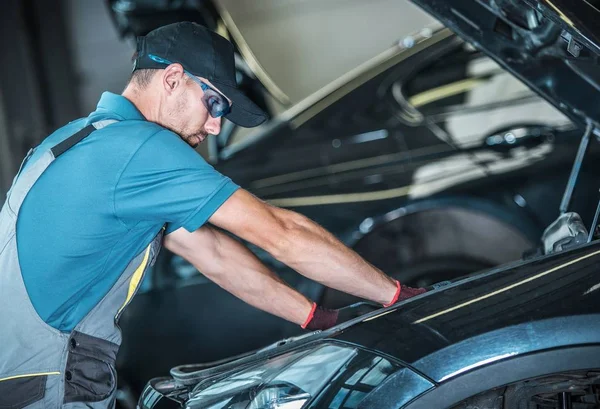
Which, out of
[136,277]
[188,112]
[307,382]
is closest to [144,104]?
[188,112]

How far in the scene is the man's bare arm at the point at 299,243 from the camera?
1677mm

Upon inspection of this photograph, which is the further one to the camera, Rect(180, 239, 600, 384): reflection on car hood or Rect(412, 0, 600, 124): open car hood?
Rect(412, 0, 600, 124): open car hood

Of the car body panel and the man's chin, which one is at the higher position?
the man's chin

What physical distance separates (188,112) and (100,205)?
31cm

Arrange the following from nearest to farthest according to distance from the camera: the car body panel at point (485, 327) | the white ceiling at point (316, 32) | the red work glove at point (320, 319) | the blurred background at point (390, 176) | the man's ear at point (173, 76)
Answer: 1. the car body panel at point (485, 327)
2. the man's ear at point (173, 76)
3. the red work glove at point (320, 319)
4. the blurred background at point (390, 176)
5. the white ceiling at point (316, 32)

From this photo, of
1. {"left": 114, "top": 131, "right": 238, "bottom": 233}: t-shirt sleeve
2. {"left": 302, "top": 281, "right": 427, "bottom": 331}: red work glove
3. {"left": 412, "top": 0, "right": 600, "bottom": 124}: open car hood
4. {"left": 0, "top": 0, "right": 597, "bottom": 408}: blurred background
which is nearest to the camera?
{"left": 114, "top": 131, "right": 238, "bottom": 233}: t-shirt sleeve

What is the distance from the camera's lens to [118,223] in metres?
1.69

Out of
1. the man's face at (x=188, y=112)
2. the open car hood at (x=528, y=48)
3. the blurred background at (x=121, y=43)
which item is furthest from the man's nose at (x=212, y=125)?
the blurred background at (x=121, y=43)

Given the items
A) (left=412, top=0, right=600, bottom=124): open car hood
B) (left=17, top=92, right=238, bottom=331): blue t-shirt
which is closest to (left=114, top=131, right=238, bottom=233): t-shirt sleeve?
(left=17, top=92, right=238, bottom=331): blue t-shirt

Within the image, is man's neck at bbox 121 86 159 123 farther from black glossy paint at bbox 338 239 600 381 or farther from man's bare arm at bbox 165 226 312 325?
black glossy paint at bbox 338 239 600 381

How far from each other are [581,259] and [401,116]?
1.81 meters

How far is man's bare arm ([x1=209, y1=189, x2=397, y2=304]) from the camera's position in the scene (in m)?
1.68

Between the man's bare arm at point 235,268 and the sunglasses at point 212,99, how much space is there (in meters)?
0.39

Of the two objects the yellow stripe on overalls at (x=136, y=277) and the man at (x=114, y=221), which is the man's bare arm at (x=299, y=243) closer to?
the man at (x=114, y=221)
